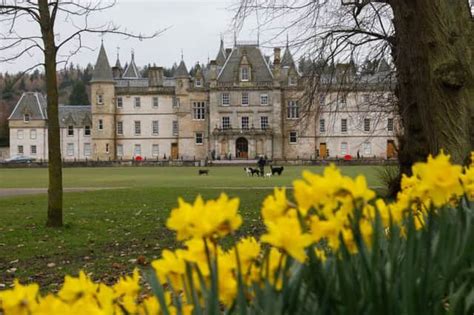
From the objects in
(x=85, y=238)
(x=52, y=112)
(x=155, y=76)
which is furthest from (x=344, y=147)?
(x=85, y=238)

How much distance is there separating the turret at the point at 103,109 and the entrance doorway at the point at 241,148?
1970 centimetres

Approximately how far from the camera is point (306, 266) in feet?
6.44

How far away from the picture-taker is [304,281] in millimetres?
2010

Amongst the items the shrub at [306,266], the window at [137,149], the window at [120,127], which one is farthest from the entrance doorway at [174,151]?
the shrub at [306,266]

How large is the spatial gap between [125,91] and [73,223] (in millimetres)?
78035

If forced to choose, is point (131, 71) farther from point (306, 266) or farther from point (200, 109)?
point (306, 266)

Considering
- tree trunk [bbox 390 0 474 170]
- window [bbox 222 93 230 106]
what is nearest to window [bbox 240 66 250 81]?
window [bbox 222 93 230 106]

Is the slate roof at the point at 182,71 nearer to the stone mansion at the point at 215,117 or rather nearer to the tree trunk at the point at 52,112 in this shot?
A: the stone mansion at the point at 215,117

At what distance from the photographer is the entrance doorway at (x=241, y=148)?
82137 millimetres

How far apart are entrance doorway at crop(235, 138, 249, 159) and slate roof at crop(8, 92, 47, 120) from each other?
3510 centimetres

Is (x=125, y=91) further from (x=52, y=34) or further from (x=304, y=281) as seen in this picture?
(x=304, y=281)

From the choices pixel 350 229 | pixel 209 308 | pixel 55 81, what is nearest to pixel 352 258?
pixel 350 229

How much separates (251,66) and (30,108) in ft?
129

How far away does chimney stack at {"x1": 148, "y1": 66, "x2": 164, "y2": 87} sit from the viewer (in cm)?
8950
